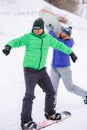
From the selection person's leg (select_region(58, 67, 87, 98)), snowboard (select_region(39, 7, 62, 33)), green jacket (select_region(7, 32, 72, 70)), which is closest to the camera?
green jacket (select_region(7, 32, 72, 70))

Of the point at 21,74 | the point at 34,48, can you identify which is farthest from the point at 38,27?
the point at 21,74

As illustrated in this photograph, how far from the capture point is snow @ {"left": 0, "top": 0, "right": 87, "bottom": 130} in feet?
24.9

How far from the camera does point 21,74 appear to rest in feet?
36.1

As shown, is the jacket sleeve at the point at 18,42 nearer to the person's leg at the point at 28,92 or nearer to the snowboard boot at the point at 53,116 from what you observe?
the person's leg at the point at 28,92

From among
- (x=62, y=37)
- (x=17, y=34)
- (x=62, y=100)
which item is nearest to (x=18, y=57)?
(x=17, y=34)

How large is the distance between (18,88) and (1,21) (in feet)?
17.2

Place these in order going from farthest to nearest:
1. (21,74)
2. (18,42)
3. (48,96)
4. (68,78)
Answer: (21,74) < (68,78) < (48,96) < (18,42)

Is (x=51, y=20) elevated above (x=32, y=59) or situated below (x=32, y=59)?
above

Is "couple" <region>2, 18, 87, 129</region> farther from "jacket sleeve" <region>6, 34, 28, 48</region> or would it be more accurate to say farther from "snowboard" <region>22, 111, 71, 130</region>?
"snowboard" <region>22, 111, 71, 130</region>

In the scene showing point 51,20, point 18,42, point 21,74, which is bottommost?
point 21,74

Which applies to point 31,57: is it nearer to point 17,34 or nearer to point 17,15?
point 17,34

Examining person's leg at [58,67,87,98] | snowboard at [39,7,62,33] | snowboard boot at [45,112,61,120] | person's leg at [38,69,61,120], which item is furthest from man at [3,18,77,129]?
snowboard at [39,7,62,33]

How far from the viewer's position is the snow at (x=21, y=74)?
7578 millimetres

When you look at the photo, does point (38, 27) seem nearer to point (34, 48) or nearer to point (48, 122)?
point (34, 48)
